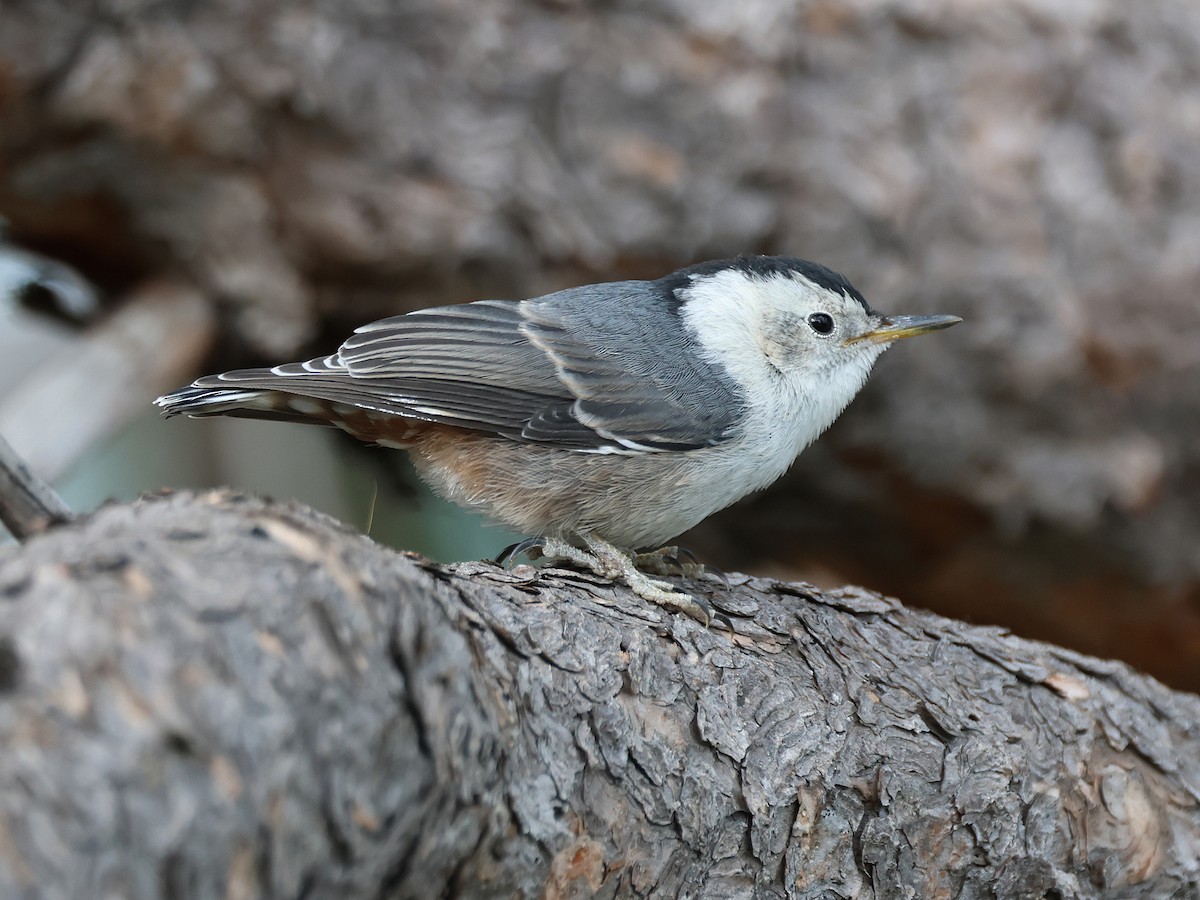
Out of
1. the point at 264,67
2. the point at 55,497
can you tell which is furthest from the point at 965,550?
the point at 55,497

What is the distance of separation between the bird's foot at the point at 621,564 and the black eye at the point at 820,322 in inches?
24.6

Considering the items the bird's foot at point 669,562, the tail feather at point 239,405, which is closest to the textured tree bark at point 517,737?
the bird's foot at point 669,562

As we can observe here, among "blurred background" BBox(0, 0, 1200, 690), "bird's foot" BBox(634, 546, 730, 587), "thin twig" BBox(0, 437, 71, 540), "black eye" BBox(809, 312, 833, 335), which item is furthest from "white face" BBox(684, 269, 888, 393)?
"thin twig" BBox(0, 437, 71, 540)

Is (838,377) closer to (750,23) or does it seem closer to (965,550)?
(750,23)

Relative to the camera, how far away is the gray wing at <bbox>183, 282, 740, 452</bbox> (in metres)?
2.38

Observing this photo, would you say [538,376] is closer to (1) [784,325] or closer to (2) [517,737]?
(1) [784,325]

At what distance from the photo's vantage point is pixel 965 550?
4.05m

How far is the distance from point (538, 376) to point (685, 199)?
1.25 metres

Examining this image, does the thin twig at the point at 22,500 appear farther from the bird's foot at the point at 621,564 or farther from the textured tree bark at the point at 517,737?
the bird's foot at the point at 621,564

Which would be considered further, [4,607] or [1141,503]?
[1141,503]

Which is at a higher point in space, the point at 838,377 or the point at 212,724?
the point at 838,377

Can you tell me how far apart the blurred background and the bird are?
0.93 m

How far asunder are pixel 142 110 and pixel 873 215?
2195 millimetres

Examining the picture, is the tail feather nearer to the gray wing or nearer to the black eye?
the gray wing
